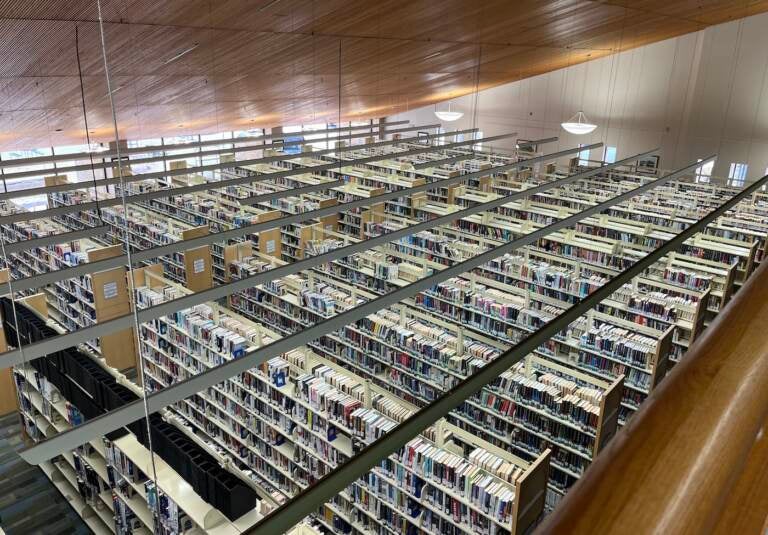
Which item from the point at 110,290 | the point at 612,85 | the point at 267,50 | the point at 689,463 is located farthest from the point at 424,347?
the point at 612,85

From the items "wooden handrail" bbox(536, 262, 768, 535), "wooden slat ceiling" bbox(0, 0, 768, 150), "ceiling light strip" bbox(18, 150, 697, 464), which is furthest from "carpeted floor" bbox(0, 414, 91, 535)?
"wooden handrail" bbox(536, 262, 768, 535)

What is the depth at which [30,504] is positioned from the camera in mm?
6633

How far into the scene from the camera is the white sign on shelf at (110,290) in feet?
29.2

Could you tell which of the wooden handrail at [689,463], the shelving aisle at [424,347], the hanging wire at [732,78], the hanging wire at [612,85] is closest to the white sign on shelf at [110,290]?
the shelving aisle at [424,347]

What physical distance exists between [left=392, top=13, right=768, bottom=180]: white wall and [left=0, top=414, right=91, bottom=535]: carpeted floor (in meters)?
13.3

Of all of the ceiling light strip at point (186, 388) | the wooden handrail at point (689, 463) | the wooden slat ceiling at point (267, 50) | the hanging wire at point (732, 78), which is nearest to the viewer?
the wooden handrail at point (689, 463)

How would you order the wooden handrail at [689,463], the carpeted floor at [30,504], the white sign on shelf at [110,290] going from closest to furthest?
the wooden handrail at [689,463] < the carpeted floor at [30,504] < the white sign on shelf at [110,290]

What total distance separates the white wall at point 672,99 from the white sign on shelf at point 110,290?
10912 millimetres

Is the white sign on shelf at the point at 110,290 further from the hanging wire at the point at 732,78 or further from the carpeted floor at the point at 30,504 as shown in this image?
the hanging wire at the point at 732,78

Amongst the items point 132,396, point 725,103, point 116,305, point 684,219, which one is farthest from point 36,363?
point 725,103

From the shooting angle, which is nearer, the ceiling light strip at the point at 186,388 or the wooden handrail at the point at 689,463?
the wooden handrail at the point at 689,463

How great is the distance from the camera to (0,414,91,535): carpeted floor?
6.31 metres

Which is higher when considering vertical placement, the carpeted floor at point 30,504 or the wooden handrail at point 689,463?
the wooden handrail at point 689,463

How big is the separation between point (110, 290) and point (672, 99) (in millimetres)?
15216
